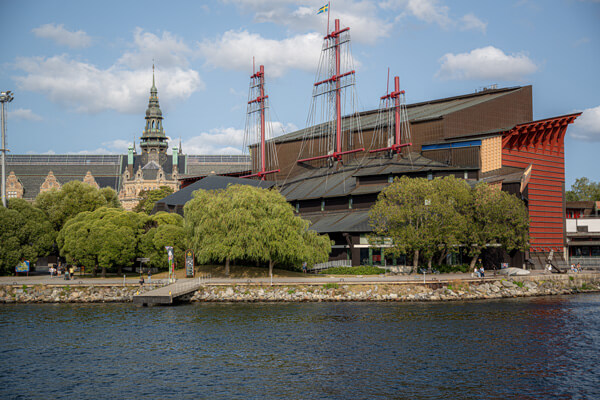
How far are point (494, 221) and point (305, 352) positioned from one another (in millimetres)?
38193

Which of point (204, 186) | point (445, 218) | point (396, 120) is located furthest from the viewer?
point (204, 186)

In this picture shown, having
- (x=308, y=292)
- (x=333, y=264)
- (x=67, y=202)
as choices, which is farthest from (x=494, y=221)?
(x=67, y=202)

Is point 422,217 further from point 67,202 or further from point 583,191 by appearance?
point 583,191

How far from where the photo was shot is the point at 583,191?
15150cm

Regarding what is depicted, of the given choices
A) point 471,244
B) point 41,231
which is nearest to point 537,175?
point 471,244

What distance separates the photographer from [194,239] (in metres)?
63.7

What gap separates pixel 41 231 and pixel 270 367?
53.5 m

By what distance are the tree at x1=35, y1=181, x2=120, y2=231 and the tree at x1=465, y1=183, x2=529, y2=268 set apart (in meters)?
57.5

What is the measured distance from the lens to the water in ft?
89.7

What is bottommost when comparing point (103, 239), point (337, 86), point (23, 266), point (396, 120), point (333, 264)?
point (333, 264)

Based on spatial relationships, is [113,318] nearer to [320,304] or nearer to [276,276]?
[320,304]

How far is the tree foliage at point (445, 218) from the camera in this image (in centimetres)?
6250

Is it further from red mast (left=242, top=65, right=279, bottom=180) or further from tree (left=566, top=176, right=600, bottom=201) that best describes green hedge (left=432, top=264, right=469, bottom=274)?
tree (left=566, top=176, right=600, bottom=201)

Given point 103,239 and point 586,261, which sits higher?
point 103,239
